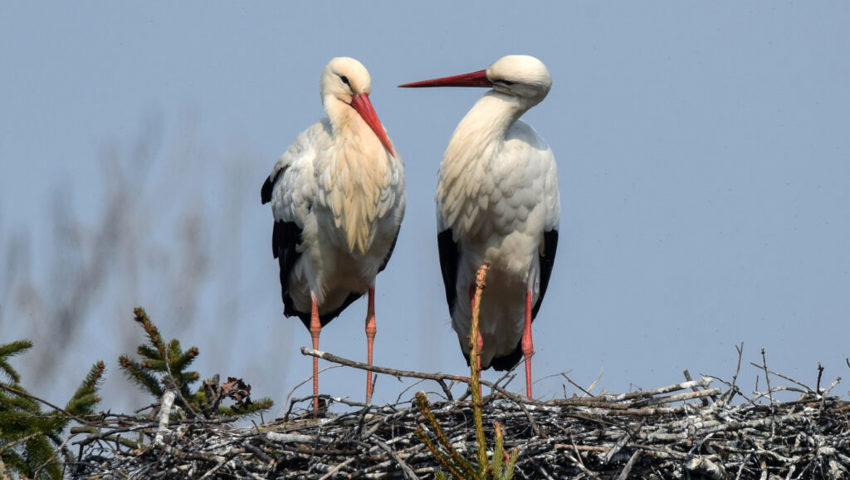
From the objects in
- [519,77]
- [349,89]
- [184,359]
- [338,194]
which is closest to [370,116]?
[349,89]

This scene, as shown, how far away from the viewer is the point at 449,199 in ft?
18.4

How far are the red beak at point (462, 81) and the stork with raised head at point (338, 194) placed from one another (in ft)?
0.94

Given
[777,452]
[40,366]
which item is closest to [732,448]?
[777,452]

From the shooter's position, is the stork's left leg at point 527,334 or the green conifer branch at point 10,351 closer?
the green conifer branch at point 10,351

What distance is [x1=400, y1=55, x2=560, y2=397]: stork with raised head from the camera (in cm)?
550

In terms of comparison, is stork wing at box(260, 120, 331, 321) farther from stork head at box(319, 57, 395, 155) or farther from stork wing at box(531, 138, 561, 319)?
stork wing at box(531, 138, 561, 319)

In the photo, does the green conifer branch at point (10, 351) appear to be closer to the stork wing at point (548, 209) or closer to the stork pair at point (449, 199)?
the stork pair at point (449, 199)

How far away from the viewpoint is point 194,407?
448cm

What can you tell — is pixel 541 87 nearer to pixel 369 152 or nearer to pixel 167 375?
pixel 369 152

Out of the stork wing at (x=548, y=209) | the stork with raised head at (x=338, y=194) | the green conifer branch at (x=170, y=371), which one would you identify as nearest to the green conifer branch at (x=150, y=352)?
the green conifer branch at (x=170, y=371)

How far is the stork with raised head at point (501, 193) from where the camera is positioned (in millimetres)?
5500

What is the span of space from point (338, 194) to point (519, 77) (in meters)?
0.93

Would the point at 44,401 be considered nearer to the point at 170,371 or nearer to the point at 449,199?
the point at 170,371

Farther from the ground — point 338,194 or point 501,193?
point 338,194
